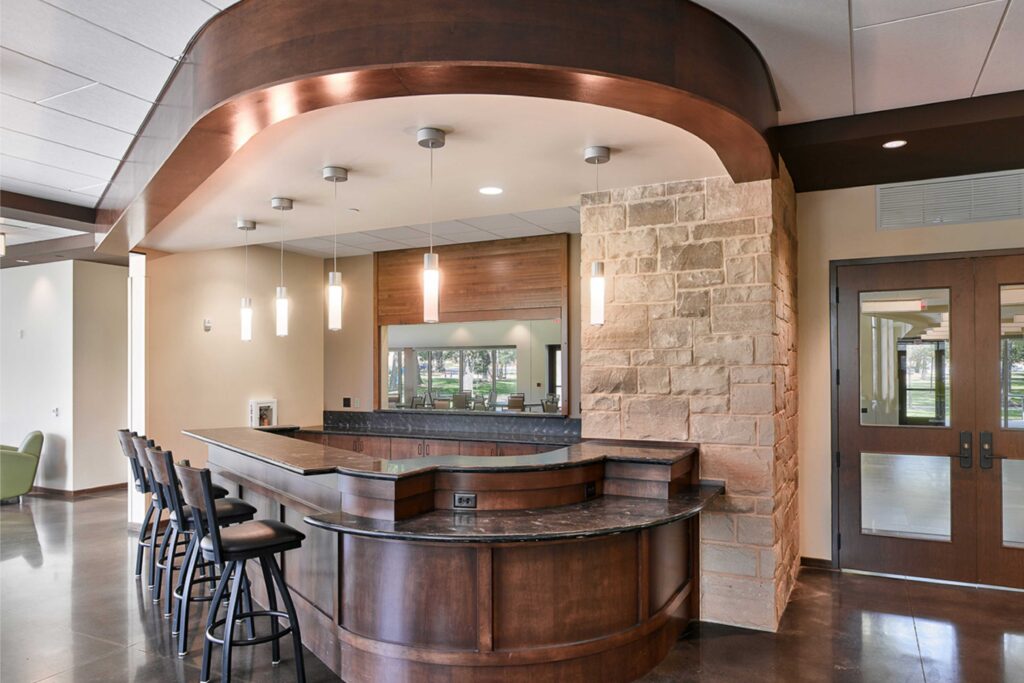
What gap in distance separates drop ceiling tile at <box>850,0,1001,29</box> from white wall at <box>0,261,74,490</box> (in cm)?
822

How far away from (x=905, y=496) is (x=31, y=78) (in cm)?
578

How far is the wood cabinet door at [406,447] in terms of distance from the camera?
655 cm

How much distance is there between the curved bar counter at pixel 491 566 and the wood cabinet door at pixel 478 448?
104 inches

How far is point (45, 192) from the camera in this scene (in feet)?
16.0

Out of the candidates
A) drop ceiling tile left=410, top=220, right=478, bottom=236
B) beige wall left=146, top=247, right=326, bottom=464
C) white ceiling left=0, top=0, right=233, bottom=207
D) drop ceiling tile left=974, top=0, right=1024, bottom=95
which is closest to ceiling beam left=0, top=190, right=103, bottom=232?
white ceiling left=0, top=0, right=233, bottom=207

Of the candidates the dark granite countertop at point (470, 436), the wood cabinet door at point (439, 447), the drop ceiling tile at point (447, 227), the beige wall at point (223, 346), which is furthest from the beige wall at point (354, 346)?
the drop ceiling tile at point (447, 227)

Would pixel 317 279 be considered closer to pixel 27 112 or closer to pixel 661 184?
pixel 27 112

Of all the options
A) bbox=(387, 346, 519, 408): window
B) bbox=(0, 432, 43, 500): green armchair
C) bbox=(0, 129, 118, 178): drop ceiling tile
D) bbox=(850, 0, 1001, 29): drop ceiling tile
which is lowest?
bbox=(0, 432, 43, 500): green armchair

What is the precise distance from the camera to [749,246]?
12.3 ft

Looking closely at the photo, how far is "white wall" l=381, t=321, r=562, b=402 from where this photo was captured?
8641 millimetres

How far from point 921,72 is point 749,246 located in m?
1.14

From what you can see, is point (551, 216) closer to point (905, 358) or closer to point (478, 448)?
point (478, 448)

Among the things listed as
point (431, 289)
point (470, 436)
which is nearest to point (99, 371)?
point (470, 436)

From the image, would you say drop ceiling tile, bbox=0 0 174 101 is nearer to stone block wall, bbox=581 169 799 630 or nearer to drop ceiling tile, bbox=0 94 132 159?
drop ceiling tile, bbox=0 94 132 159
